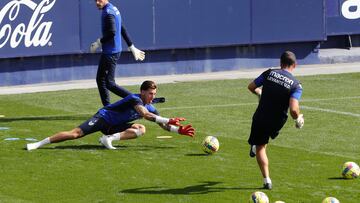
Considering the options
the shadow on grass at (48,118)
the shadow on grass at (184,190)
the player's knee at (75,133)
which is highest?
the player's knee at (75,133)

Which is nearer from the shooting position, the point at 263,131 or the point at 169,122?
the point at 263,131

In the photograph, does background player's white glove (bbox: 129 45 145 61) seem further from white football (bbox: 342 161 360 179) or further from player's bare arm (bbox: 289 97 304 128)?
player's bare arm (bbox: 289 97 304 128)

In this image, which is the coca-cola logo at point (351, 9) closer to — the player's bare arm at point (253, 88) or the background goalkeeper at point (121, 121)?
the background goalkeeper at point (121, 121)

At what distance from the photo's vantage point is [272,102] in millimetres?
A: 12672

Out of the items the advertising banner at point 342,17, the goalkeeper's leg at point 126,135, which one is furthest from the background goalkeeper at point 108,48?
the advertising banner at point 342,17

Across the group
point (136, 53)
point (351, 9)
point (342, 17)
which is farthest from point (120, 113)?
point (351, 9)

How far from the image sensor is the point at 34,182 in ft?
43.2

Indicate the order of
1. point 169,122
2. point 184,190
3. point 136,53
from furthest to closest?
point 136,53
point 169,122
point 184,190

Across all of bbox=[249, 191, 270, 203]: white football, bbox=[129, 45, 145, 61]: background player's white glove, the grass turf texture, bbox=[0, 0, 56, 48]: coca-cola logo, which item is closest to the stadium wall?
bbox=[0, 0, 56, 48]: coca-cola logo

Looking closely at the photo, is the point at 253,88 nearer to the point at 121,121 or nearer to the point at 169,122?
the point at 169,122

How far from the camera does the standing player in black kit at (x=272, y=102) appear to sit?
1253 centimetres

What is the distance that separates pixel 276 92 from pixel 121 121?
3605 millimetres

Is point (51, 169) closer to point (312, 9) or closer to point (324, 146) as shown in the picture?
point (324, 146)

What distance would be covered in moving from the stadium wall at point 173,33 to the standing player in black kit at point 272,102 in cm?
1300
